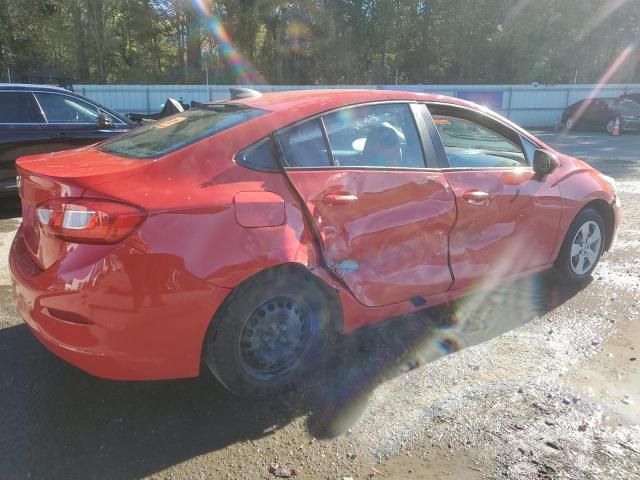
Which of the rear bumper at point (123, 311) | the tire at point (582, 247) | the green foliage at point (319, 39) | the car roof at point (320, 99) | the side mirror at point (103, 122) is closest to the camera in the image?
the rear bumper at point (123, 311)

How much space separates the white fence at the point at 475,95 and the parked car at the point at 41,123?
49.8 feet

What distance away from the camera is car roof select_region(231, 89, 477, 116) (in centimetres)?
313

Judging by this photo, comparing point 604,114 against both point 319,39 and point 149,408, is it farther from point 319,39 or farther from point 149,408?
point 149,408

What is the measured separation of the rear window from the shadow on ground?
131 centimetres

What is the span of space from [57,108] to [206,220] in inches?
214

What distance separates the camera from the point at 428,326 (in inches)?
152

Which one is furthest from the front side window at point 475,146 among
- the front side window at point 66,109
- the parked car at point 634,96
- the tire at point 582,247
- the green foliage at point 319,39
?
the green foliage at point 319,39

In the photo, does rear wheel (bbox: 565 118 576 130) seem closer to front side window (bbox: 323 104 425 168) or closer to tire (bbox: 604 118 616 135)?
tire (bbox: 604 118 616 135)

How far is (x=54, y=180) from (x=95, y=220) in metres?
0.37

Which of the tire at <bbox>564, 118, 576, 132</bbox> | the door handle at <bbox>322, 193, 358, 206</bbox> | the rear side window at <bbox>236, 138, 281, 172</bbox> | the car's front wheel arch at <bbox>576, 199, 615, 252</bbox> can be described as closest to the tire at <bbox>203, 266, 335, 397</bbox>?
the door handle at <bbox>322, 193, 358, 206</bbox>

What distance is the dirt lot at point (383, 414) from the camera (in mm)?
2475

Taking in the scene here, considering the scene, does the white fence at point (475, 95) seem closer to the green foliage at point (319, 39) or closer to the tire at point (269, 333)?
the green foliage at point (319, 39)

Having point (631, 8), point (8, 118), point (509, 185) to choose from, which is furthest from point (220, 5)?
point (509, 185)

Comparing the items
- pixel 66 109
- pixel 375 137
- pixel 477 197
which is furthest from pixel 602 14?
pixel 375 137
